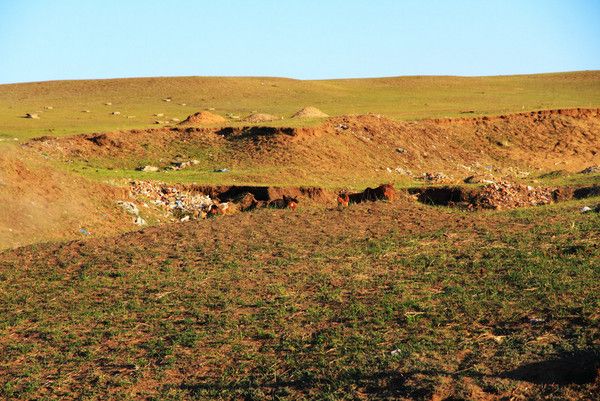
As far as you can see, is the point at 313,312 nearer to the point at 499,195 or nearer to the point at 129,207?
the point at 499,195

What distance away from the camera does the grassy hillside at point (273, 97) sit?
42.9 m

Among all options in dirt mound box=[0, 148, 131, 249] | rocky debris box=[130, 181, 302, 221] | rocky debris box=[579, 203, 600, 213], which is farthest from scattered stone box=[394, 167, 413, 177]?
rocky debris box=[579, 203, 600, 213]

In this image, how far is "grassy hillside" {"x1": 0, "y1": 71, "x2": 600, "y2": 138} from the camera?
42906 mm

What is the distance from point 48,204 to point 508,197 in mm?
10147

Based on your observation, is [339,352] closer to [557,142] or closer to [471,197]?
[471,197]

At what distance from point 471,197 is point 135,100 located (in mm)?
39984

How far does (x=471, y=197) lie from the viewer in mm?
18297

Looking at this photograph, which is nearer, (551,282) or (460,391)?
(460,391)

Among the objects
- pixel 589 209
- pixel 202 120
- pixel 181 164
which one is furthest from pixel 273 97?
pixel 589 209

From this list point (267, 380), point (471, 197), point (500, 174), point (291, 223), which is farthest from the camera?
point (500, 174)

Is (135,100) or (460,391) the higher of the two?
(135,100)

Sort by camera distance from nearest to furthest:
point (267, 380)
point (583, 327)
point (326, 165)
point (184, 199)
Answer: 1. point (267, 380)
2. point (583, 327)
3. point (184, 199)
4. point (326, 165)

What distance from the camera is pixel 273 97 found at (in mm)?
56594

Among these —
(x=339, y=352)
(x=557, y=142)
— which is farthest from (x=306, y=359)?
(x=557, y=142)
